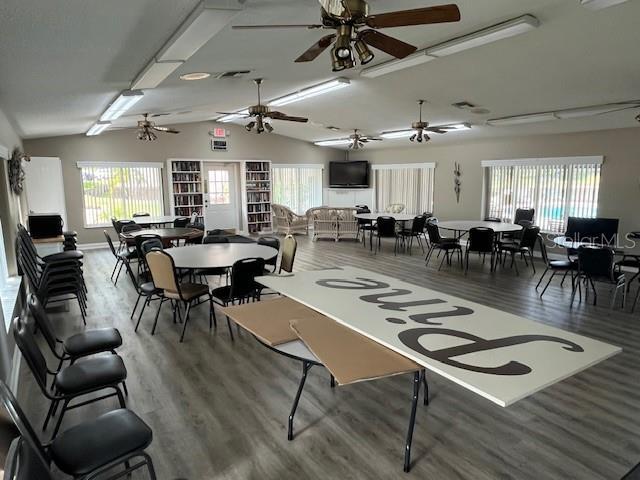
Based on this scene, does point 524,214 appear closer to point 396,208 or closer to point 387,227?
point 387,227

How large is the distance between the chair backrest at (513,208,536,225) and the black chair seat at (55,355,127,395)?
8426mm

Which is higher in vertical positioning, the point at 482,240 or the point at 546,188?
the point at 546,188

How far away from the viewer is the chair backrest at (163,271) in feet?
13.0

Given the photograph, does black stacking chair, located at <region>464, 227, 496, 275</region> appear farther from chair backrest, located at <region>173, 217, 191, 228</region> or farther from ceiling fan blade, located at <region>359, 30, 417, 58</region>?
chair backrest, located at <region>173, 217, 191, 228</region>

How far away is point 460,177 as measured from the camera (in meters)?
10.1

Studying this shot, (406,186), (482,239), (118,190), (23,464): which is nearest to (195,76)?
(23,464)

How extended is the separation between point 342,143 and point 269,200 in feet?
9.11

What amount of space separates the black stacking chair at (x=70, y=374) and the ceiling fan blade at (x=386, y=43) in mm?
2651

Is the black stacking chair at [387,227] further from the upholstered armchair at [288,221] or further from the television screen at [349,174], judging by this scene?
the television screen at [349,174]

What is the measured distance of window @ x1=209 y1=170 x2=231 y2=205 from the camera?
11.4 metres

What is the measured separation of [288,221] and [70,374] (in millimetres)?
8731

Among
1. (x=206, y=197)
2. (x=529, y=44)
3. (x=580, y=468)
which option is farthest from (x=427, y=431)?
(x=206, y=197)

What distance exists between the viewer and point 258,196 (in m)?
12.0

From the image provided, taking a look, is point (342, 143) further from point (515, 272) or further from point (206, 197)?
point (515, 272)
